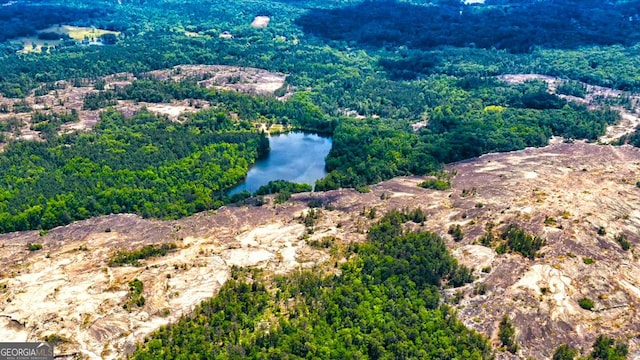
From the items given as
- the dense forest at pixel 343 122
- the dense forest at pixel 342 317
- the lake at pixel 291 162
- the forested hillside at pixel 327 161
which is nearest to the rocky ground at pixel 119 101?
the forested hillside at pixel 327 161

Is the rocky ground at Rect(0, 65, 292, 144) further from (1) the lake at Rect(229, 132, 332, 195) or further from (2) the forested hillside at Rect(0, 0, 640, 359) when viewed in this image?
(1) the lake at Rect(229, 132, 332, 195)

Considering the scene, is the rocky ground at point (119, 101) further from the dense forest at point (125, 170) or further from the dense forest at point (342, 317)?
the dense forest at point (342, 317)

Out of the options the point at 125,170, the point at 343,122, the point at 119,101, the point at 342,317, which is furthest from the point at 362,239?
the point at 119,101

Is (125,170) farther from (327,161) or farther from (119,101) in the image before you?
(119,101)

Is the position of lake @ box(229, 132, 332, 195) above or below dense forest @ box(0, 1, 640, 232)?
below

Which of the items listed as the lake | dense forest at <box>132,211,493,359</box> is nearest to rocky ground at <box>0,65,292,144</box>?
the lake

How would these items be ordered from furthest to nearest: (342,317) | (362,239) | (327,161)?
(327,161) → (362,239) → (342,317)

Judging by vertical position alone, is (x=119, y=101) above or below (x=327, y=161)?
above
